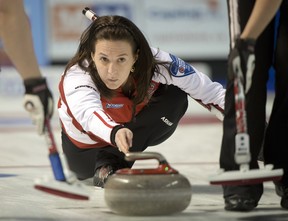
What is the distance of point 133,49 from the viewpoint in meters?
3.09

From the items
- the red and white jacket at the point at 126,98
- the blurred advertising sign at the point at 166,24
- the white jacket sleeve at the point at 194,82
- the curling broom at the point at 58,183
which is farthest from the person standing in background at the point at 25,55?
the blurred advertising sign at the point at 166,24

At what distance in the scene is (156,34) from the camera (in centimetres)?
1044

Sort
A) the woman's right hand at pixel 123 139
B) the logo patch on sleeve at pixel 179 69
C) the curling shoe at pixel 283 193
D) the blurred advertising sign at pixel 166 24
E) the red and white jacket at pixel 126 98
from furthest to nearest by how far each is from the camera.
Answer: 1. the blurred advertising sign at pixel 166 24
2. the logo patch on sleeve at pixel 179 69
3. the red and white jacket at pixel 126 98
4. the curling shoe at pixel 283 193
5. the woman's right hand at pixel 123 139

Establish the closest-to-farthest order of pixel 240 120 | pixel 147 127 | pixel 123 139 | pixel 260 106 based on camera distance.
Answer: pixel 240 120
pixel 123 139
pixel 260 106
pixel 147 127

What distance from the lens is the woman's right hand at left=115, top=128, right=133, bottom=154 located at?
2.60 m

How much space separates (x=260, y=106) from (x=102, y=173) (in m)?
0.76

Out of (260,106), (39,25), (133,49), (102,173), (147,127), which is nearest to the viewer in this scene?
(260,106)

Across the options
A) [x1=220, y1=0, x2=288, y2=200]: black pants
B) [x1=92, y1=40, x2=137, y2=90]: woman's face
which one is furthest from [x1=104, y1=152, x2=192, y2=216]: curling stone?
[x1=92, y1=40, x2=137, y2=90]: woman's face

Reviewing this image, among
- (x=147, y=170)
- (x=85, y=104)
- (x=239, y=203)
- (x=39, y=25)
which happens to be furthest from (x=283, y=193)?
(x=39, y=25)

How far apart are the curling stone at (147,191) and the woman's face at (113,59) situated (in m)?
0.60

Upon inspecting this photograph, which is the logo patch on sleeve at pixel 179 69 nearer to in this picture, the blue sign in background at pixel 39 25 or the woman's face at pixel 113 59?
the woman's face at pixel 113 59

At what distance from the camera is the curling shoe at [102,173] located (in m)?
3.21

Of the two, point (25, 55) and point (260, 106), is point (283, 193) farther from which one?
point (25, 55)

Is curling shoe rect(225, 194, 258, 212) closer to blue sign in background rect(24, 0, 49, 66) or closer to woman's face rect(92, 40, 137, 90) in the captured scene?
woman's face rect(92, 40, 137, 90)
